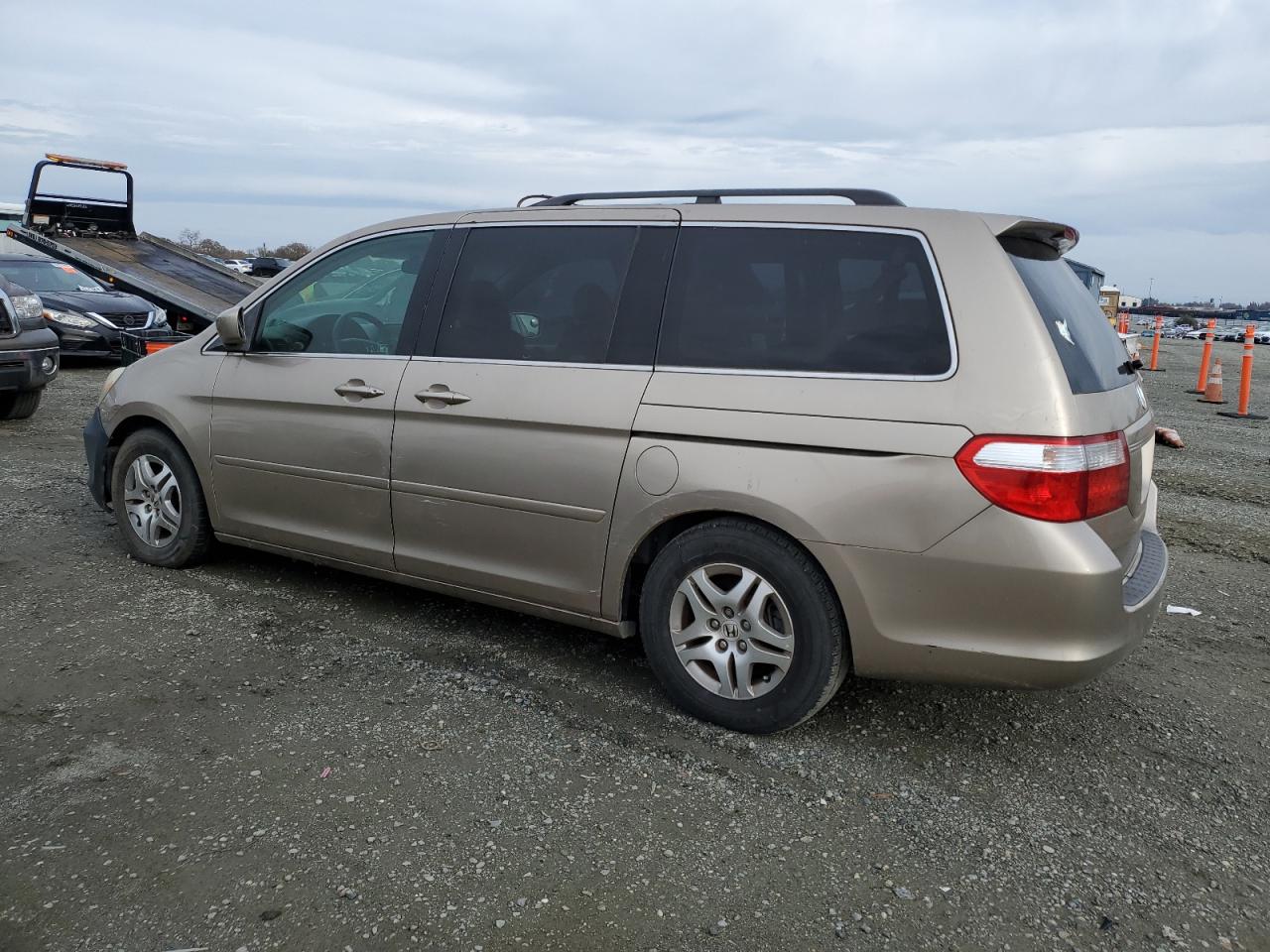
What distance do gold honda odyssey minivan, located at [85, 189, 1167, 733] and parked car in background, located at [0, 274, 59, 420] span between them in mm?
5683

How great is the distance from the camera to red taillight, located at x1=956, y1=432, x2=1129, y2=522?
297 centimetres

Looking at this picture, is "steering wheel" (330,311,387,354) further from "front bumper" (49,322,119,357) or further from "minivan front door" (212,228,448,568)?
"front bumper" (49,322,119,357)

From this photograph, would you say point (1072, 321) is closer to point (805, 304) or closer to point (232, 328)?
point (805, 304)

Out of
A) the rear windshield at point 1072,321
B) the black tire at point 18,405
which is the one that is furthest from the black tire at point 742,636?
the black tire at point 18,405

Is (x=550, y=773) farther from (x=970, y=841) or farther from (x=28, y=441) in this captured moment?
(x=28, y=441)

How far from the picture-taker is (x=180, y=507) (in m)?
5.04

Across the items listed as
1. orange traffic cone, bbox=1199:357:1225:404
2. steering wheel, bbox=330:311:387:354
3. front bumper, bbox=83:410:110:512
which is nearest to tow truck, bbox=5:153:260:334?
front bumper, bbox=83:410:110:512

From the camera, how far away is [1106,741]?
3.58 m

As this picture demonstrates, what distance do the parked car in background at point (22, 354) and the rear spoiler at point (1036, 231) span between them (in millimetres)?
8687

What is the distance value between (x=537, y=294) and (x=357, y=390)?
0.88m

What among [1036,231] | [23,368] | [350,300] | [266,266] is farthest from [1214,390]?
[23,368]

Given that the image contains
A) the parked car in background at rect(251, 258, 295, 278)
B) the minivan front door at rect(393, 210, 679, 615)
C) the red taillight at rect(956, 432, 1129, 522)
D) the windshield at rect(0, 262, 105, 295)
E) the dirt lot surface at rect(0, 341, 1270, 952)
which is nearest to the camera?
the dirt lot surface at rect(0, 341, 1270, 952)

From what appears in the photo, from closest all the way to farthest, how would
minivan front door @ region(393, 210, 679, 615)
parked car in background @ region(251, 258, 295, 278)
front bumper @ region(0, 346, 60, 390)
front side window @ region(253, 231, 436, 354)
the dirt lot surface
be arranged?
the dirt lot surface → minivan front door @ region(393, 210, 679, 615) → front side window @ region(253, 231, 436, 354) → parked car in background @ region(251, 258, 295, 278) → front bumper @ region(0, 346, 60, 390)

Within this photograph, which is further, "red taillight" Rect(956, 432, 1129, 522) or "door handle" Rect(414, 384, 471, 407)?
"door handle" Rect(414, 384, 471, 407)
